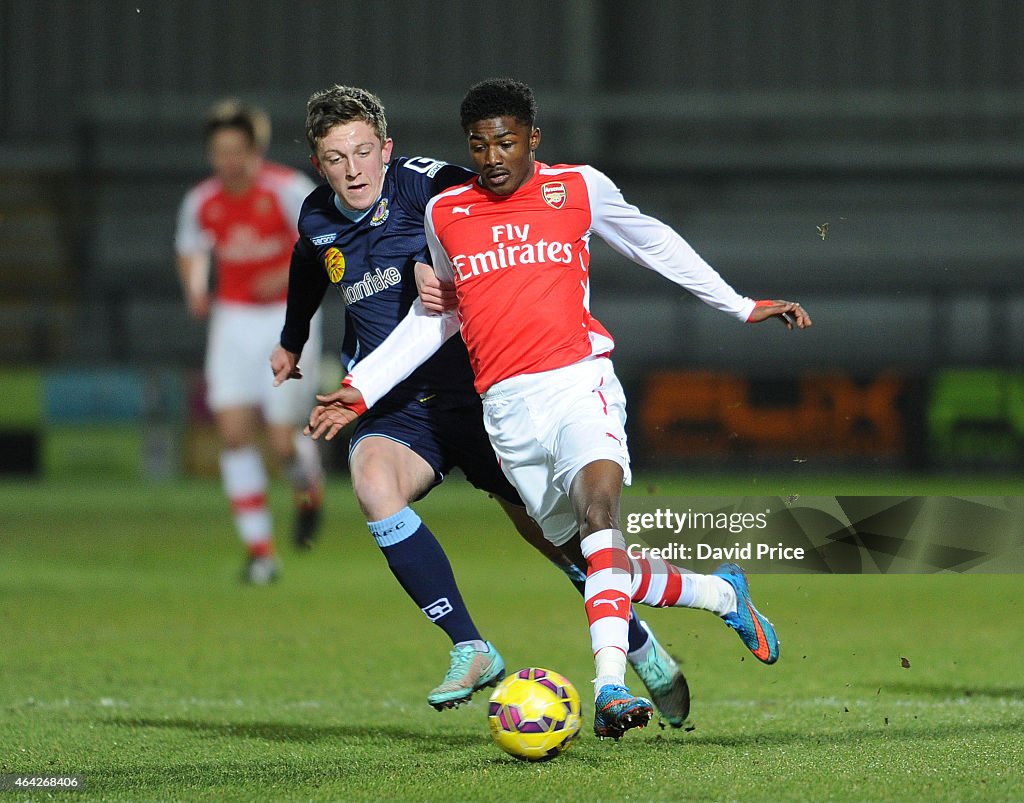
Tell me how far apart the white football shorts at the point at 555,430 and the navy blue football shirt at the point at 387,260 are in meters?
0.37

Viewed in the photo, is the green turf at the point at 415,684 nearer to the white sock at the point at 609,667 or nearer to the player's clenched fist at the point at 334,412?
the white sock at the point at 609,667

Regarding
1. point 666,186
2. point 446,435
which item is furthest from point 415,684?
point 666,186

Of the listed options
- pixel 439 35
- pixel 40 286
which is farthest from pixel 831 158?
pixel 40 286

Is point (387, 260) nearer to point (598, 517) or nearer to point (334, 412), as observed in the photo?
point (334, 412)

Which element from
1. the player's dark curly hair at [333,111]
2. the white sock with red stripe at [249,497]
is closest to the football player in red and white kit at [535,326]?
the player's dark curly hair at [333,111]

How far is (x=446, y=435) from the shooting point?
4.61 meters

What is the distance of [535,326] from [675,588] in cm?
85

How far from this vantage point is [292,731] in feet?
14.8

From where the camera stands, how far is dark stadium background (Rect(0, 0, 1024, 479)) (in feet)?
42.9

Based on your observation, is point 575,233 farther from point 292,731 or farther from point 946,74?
point 946,74

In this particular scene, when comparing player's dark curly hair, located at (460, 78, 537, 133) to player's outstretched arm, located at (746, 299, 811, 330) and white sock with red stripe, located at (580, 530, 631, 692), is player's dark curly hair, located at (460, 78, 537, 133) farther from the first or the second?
white sock with red stripe, located at (580, 530, 631, 692)

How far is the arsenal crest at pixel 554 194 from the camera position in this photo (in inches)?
168

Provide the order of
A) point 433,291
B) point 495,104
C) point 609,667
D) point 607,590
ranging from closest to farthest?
1. point 609,667
2. point 607,590
3. point 495,104
4. point 433,291

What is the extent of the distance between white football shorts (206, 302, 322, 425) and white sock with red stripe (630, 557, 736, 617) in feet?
14.5
